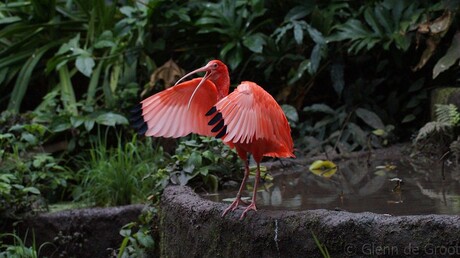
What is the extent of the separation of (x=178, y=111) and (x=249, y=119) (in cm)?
77

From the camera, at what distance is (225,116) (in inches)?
142

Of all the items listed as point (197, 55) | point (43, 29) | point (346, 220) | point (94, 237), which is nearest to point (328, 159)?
point (94, 237)

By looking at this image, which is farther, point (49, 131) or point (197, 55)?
point (197, 55)

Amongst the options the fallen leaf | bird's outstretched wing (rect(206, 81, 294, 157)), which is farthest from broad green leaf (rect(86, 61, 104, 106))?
bird's outstretched wing (rect(206, 81, 294, 157))

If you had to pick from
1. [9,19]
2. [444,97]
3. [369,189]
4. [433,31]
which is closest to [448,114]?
[444,97]

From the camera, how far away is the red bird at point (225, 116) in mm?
3621

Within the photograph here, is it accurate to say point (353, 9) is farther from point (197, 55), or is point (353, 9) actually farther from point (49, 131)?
point (49, 131)

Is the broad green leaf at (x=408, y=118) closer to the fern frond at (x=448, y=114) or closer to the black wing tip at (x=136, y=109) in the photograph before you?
the fern frond at (x=448, y=114)

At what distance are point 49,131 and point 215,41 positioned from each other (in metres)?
2.07

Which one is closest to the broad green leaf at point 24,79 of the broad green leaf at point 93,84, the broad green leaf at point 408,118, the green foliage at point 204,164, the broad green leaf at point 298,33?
the broad green leaf at point 93,84

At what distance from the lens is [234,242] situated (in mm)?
3826

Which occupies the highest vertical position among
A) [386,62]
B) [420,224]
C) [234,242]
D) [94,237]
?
[386,62]

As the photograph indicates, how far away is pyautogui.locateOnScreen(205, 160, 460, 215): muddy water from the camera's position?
4312mm

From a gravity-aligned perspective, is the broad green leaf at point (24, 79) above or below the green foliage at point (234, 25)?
below
